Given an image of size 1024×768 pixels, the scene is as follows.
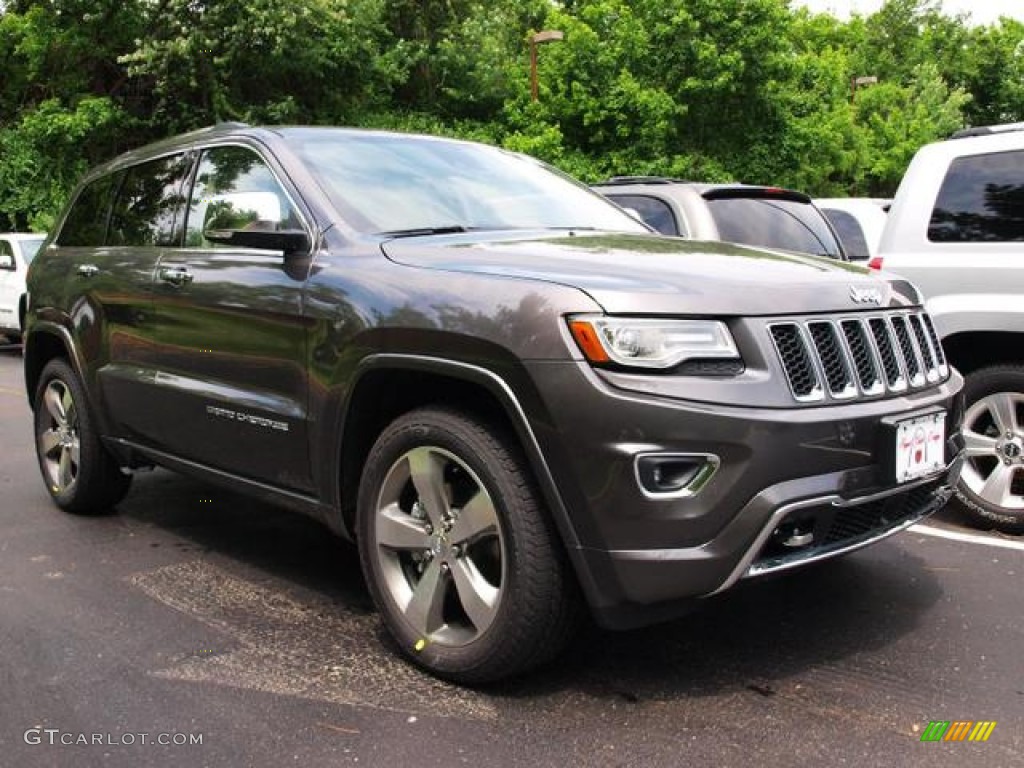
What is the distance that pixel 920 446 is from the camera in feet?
10.3

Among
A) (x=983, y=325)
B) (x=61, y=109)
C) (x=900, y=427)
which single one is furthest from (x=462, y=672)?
(x=61, y=109)

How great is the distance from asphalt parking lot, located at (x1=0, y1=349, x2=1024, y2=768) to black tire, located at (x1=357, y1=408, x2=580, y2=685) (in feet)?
0.56

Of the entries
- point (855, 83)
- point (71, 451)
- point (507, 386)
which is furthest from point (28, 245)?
point (855, 83)

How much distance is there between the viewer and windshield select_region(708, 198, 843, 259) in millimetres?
6473

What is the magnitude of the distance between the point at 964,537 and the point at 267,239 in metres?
3.49

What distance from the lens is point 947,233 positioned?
201 inches

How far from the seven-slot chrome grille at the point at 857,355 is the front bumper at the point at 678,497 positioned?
0.12m

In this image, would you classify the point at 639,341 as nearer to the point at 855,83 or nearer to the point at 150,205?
the point at 150,205

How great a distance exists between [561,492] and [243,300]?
1615mm

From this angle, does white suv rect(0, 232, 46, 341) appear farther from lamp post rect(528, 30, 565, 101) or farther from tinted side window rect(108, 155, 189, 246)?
tinted side window rect(108, 155, 189, 246)

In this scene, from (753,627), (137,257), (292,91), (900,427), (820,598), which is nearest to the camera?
(900,427)

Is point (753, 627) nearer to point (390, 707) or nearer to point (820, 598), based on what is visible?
point (820, 598)

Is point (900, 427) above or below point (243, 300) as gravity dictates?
below

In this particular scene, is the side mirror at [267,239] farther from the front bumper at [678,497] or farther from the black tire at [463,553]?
the front bumper at [678,497]
